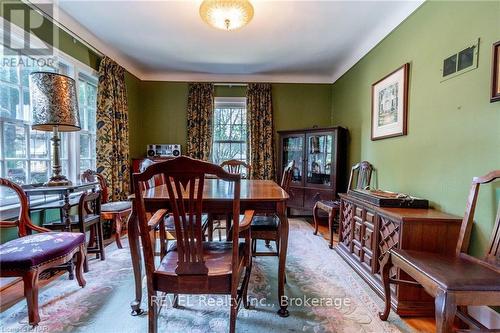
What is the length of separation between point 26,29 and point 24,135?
0.93 metres

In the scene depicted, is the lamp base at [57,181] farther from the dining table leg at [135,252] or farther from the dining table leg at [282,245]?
the dining table leg at [282,245]

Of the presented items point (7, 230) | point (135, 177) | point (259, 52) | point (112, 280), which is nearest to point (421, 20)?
point (259, 52)

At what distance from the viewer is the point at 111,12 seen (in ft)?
7.99

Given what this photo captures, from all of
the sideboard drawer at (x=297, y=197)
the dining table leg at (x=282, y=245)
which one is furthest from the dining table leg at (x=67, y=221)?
the sideboard drawer at (x=297, y=197)

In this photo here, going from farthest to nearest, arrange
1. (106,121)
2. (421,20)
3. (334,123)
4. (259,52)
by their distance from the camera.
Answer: (334,123), (259,52), (106,121), (421,20)

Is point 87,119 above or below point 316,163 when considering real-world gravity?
→ above

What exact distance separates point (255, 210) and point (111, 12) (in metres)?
2.50

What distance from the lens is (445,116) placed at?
1.80 meters

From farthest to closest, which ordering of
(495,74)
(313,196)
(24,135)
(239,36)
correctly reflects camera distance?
(313,196), (239,36), (24,135), (495,74)

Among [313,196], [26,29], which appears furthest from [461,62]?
[26,29]

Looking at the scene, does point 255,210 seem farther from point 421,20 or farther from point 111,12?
point 111,12

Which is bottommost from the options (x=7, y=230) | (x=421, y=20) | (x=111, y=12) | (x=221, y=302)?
(x=221, y=302)

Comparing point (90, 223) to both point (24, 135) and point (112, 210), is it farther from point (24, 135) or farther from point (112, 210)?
point (24, 135)

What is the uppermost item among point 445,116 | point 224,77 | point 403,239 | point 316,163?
point 224,77
